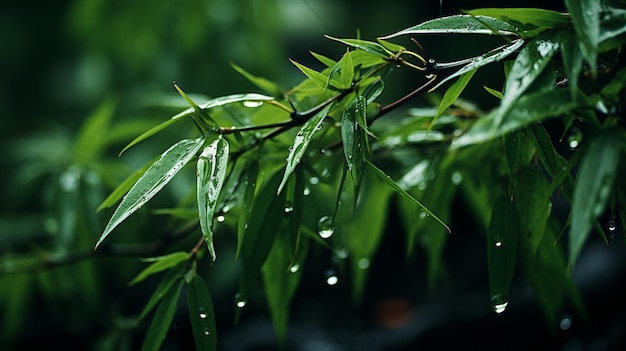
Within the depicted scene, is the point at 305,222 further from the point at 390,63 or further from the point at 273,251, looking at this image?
the point at 390,63

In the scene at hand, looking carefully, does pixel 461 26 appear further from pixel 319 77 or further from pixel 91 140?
pixel 91 140

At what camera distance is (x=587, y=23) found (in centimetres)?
52

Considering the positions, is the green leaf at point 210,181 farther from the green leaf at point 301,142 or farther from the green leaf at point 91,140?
the green leaf at point 91,140

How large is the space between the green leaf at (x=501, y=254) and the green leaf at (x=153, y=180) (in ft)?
1.09

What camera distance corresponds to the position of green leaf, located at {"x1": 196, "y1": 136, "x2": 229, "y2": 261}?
0.57 meters

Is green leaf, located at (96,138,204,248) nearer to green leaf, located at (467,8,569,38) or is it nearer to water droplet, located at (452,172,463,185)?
green leaf, located at (467,8,569,38)

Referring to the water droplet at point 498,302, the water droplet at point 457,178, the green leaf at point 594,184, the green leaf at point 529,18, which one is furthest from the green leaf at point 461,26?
the water droplet at point 457,178

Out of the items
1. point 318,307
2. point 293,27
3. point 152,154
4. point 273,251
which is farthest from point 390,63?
point 293,27

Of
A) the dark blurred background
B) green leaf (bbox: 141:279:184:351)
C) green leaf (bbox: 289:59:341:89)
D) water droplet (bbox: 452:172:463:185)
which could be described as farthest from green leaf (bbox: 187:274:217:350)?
the dark blurred background

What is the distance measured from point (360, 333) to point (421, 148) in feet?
2.83

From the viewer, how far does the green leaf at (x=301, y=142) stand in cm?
57

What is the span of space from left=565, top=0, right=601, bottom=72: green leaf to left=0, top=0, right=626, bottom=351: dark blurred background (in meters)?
0.81

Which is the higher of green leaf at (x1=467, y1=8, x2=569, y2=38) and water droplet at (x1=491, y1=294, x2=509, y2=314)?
green leaf at (x1=467, y1=8, x2=569, y2=38)

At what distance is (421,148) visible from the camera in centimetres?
103
